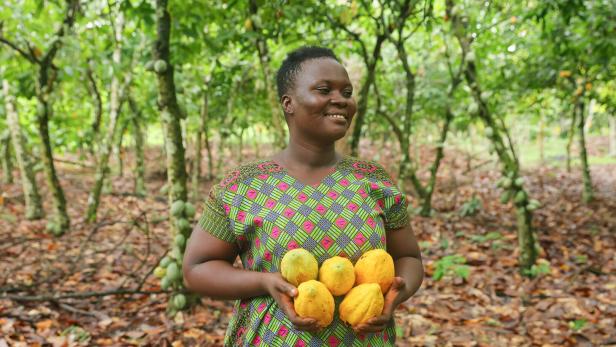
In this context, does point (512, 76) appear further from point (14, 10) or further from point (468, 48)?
point (14, 10)

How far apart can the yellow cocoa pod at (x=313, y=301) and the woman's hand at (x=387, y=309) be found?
0.10 m

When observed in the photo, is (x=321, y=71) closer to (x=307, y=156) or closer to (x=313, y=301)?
(x=307, y=156)

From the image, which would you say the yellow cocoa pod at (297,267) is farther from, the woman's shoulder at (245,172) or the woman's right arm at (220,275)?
the woman's shoulder at (245,172)

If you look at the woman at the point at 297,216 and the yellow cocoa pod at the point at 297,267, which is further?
the woman at the point at 297,216

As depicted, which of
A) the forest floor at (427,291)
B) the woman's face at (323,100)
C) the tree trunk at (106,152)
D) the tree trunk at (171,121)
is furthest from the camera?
the tree trunk at (106,152)

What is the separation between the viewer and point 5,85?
6512 mm

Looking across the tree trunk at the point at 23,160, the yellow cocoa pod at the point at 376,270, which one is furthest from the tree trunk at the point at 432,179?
the yellow cocoa pod at the point at 376,270

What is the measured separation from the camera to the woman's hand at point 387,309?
117 cm

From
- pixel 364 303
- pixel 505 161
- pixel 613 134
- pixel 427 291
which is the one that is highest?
pixel 364 303

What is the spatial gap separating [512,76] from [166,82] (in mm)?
4924

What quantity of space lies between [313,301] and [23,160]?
632 centimetres

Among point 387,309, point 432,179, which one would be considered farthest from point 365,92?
point 387,309

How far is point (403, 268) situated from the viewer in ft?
4.78

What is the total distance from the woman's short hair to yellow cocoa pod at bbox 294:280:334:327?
0.60 meters
